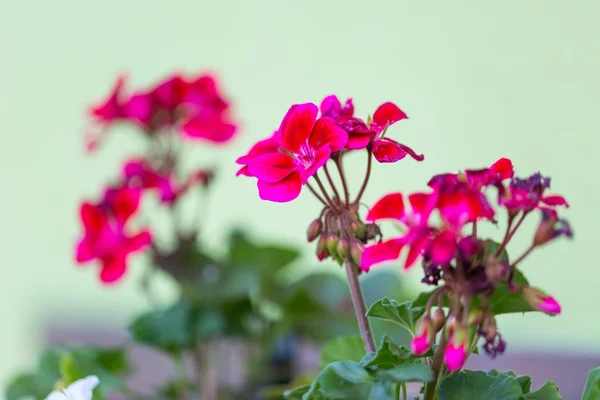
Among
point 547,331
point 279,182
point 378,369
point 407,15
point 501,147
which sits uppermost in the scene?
point 407,15

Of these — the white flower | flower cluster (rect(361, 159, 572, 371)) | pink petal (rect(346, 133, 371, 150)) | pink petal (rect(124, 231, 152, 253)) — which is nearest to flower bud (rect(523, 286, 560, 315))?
flower cluster (rect(361, 159, 572, 371))

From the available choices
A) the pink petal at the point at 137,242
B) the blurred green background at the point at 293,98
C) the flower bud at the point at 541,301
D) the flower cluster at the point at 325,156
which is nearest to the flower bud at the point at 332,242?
the flower cluster at the point at 325,156

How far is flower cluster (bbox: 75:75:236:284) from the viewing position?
32.3 inches

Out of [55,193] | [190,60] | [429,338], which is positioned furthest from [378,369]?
[55,193]

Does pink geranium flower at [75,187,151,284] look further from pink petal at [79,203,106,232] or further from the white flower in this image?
the white flower

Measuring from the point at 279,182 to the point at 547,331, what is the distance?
3.60 feet

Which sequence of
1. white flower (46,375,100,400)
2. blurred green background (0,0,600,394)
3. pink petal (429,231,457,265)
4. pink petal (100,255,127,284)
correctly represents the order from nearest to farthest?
pink petal (429,231,457,265) → white flower (46,375,100,400) → pink petal (100,255,127,284) → blurred green background (0,0,600,394)

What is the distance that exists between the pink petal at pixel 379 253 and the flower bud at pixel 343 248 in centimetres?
1

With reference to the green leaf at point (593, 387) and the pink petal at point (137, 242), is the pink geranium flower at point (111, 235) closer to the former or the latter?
the pink petal at point (137, 242)

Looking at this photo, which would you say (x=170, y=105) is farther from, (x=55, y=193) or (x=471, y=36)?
(x=55, y=193)

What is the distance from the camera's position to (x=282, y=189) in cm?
41

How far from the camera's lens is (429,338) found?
0.37 metres

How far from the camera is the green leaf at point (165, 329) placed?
2.84 feet

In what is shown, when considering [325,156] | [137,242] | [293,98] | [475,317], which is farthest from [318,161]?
[293,98]
